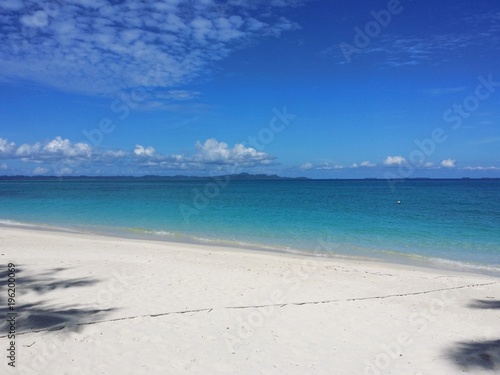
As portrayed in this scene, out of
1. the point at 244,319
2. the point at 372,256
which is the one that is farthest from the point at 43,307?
the point at 372,256

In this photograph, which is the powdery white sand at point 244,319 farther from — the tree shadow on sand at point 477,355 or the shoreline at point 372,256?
the shoreline at point 372,256

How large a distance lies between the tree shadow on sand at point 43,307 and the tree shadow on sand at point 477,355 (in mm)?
6755

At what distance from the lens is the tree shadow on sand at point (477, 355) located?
5.99 m

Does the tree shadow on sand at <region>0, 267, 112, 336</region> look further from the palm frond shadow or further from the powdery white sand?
the palm frond shadow

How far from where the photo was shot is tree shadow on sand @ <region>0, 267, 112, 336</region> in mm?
6906

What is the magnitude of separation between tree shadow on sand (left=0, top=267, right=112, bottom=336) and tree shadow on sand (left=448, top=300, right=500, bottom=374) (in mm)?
6755

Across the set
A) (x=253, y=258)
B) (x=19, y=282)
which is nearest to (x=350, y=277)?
(x=253, y=258)

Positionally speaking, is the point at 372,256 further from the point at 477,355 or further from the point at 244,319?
the point at 244,319

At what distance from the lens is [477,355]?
6.39m

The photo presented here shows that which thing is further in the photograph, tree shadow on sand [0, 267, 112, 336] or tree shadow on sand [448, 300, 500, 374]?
tree shadow on sand [0, 267, 112, 336]

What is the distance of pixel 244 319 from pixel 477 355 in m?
4.32

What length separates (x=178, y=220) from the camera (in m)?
30.4

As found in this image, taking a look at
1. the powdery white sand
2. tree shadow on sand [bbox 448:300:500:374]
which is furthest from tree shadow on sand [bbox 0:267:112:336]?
tree shadow on sand [bbox 448:300:500:374]

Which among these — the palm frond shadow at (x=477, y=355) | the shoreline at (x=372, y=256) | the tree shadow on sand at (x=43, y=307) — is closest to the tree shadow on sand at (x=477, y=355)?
the palm frond shadow at (x=477, y=355)
